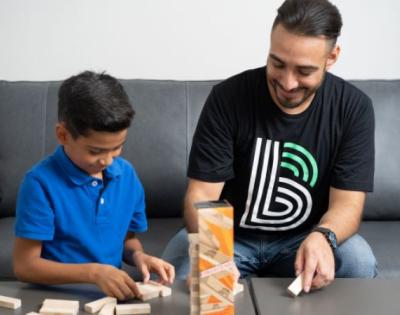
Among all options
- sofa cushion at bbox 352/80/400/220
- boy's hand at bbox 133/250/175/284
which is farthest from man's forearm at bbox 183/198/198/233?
sofa cushion at bbox 352/80/400/220

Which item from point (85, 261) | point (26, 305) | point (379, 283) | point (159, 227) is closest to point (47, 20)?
point (159, 227)

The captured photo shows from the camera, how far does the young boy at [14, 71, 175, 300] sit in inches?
51.1

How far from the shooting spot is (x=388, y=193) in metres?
2.36

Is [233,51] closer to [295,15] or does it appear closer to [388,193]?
[388,193]

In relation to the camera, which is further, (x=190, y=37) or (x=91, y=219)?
(x=190, y=37)

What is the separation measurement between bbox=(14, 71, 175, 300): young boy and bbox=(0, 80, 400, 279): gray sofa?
2.77 ft

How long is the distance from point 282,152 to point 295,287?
1.81 ft

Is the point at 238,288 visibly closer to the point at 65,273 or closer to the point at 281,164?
the point at 65,273

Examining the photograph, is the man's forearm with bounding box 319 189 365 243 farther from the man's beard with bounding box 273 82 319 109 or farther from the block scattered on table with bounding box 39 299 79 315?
the block scattered on table with bounding box 39 299 79 315

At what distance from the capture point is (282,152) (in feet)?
5.60

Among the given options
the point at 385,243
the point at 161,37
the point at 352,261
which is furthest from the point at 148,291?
the point at 161,37

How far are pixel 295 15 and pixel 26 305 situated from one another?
0.94 m

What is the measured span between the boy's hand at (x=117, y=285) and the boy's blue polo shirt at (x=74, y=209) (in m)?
0.20

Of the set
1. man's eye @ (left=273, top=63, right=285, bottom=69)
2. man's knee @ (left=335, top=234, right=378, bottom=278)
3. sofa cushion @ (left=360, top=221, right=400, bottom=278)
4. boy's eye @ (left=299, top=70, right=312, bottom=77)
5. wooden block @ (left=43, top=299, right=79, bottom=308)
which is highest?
man's eye @ (left=273, top=63, right=285, bottom=69)
